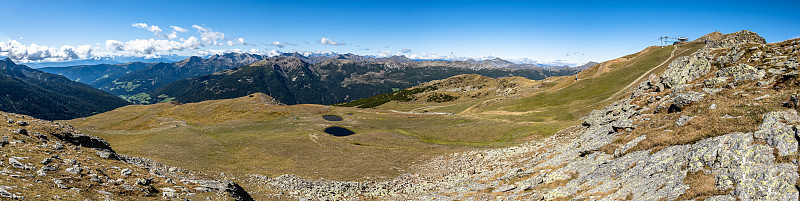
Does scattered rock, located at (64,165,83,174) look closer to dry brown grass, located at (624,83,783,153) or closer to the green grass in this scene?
the green grass

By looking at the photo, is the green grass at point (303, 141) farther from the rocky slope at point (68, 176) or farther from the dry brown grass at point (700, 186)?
the dry brown grass at point (700, 186)

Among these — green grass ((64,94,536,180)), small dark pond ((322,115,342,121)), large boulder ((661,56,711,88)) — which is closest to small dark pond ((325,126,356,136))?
green grass ((64,94,536,180))

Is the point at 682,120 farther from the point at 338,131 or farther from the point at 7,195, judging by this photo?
the point at 338,131

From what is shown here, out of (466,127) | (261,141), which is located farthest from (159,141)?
(466,127)

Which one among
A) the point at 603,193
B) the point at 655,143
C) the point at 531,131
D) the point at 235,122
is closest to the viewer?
the point at 603,193

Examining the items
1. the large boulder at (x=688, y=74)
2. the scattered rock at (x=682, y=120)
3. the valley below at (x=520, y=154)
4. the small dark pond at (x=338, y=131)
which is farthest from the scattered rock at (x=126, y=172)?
the large boulder at (x=688, y=74)

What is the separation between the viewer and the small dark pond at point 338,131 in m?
75.9

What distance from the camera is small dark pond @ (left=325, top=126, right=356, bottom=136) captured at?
75938 mm

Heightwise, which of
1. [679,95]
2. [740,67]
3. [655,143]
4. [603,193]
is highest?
[740,67]

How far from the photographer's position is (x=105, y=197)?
1780 cm

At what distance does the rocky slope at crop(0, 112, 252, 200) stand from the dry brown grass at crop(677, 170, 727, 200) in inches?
1107

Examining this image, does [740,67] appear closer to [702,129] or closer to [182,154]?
[702,129]

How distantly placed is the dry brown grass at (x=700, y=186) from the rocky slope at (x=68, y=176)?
28.1 metres

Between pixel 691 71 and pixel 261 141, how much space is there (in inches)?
2962
